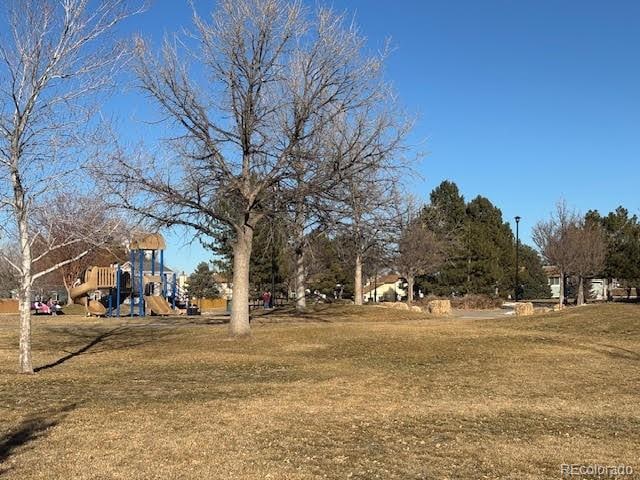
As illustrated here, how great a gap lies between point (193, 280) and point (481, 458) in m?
68.6

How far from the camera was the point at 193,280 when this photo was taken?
7269 cm

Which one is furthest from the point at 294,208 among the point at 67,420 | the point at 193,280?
the point at 193,280

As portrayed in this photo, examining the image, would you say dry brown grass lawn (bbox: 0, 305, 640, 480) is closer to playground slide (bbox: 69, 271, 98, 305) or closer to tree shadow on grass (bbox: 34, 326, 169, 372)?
tree shadow on grass (bbox: 34, 326, 169, 372)

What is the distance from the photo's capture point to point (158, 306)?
3159 cm

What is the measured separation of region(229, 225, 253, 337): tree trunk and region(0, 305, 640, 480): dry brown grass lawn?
1.02 m

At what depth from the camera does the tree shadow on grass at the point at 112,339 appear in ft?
48.4

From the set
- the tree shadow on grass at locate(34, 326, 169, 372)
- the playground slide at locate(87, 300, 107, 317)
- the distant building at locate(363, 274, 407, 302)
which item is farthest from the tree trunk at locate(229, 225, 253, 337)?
the distant building at locate(363, 274, 407, 302)

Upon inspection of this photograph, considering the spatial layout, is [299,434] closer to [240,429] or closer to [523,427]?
[240,429]

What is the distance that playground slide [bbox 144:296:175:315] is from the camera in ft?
103

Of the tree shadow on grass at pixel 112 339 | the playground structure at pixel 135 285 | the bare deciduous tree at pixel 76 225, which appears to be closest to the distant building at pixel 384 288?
the playground structure at pixel 135 285

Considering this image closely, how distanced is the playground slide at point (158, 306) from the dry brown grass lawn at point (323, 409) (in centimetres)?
1491

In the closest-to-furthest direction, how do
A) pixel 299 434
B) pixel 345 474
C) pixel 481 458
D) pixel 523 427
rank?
pixel 345 474 < pixel 481 458 < pixel 299 434 < pixel 523 427

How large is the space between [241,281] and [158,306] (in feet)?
50.4

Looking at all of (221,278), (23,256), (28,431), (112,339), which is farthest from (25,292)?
(221,278)
